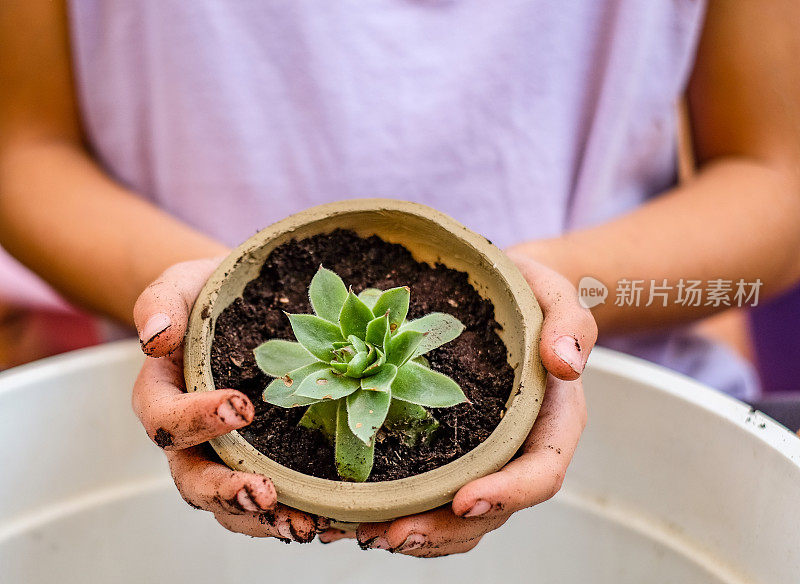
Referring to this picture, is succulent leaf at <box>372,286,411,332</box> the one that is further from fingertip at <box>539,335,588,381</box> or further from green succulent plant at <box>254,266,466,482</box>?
fingertip at <box>539,335,588,381</box>

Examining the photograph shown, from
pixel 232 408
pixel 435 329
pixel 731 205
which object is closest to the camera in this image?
pixel 232 408

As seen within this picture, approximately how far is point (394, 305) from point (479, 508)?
0.49ft

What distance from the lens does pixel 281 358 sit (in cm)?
49

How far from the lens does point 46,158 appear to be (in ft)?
2.67

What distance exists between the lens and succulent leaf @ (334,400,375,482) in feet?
1.52

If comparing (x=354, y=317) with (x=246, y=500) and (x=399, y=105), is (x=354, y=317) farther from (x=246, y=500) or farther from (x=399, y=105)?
(x=399, y=105)

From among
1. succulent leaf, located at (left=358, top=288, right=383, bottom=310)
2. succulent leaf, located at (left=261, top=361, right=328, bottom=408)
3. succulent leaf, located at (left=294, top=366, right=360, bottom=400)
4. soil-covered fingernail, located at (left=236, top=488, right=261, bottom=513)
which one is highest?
succulent leaf, located at (left=294, top=366, right=360, bottom=400)

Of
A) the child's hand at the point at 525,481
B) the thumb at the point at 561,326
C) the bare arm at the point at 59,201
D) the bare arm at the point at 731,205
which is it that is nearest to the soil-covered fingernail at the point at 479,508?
the child's hand at the point at 525,481

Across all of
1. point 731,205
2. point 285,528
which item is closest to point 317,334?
point 285,528

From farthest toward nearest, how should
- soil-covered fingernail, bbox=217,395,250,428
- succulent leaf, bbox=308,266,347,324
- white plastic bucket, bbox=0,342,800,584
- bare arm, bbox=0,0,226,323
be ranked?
bare arm, bbox=0,0,226,323 → white plastic bucket, bbox=0,342,800,584 → succulent leaf, bbox=308,266,347,324 → soil-covered fingernail, bbox=217,395,250,428

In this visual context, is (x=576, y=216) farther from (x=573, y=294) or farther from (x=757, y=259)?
(x=573, y=294)

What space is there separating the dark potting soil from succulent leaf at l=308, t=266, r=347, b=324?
0.07m

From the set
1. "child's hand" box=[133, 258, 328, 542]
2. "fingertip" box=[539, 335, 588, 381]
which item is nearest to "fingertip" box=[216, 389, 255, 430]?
"child's hand" box=[133, 258, 328, 542]

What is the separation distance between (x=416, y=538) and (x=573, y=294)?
218 millimetres
